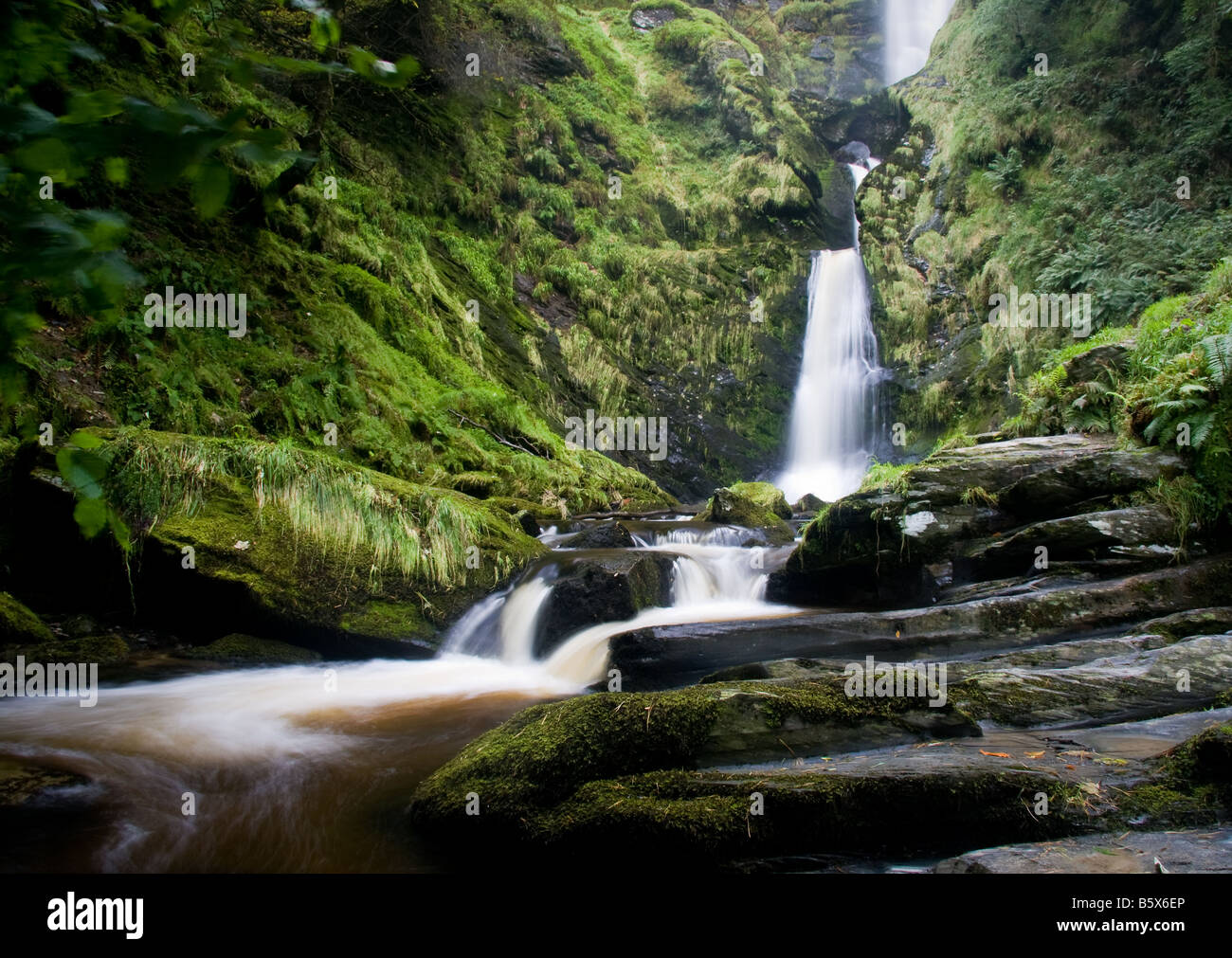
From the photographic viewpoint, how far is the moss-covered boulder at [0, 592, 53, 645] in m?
5.48

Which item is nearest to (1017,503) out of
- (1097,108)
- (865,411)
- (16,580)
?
(16,580)

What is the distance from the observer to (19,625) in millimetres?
5539

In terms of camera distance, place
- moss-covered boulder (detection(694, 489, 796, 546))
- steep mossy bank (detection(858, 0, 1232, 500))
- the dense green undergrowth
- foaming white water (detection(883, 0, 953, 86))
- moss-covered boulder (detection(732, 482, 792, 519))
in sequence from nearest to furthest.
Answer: moss-covered boulder (detection(694, 489, 796, 546)) < moss-covered boulder (detection(732, 482, 792, 519)) < steep mossy bank (detection(858, 0, 1232, 500)) < the dense green undergrowth < foaming white water (detection(883, 0, 953, 86))

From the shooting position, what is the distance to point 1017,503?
683 centimetres

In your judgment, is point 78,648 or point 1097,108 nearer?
point 78,648

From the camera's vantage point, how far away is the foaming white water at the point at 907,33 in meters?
40.1

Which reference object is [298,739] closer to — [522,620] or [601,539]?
[522,620]

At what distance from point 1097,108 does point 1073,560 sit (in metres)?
18.9

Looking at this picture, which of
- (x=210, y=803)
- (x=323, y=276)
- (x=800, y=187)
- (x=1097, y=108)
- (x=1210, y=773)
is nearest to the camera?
(x=1210, y=773)

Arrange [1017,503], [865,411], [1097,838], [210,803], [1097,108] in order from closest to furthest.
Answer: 1. [1097,838]
2. [210,803]
3. [1017,503]
4. [1097,108]
5. [865,411]

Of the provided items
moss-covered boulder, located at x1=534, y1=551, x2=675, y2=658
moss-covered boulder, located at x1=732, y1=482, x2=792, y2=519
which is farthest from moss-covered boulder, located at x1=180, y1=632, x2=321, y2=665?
moss-covered boulder, located at x1=732, y1=482, x2=792, y2=519

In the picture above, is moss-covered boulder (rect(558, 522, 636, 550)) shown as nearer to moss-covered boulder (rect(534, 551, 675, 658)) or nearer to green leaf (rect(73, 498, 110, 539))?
moss-covered boulder (rect(534, 551, 675, 658))

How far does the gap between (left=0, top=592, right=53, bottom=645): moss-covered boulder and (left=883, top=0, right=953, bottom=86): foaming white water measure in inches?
1857
